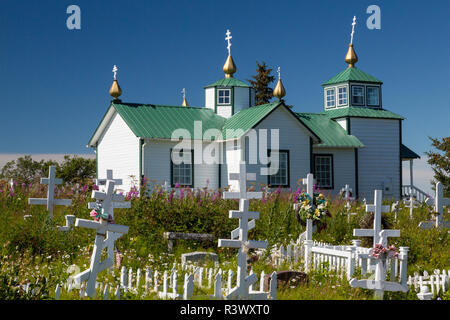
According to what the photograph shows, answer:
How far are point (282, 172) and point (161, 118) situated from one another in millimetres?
6053

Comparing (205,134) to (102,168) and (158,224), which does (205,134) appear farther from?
(158,224)

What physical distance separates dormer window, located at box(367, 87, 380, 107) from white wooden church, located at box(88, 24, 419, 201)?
5 centimetres

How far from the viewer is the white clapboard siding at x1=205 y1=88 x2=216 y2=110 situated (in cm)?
3045

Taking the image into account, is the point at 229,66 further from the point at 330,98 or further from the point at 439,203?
the point at 439,203

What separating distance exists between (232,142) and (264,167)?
72.9 inches

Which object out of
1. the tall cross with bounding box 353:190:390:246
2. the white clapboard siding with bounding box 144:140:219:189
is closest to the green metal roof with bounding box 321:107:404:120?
the white clapboard siding with bounding box 144:140:219:189

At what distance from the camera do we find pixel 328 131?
97.2 feet

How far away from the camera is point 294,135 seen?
26656 mm

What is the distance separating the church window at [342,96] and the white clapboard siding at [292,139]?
5.55 m

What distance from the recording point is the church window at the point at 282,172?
2619 centimetres

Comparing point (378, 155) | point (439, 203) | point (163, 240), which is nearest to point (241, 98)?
point (378, 155)

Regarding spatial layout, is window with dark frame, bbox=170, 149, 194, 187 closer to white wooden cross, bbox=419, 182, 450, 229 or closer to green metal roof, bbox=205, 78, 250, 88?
green metal roof, bbox=205, 78, 250, 88

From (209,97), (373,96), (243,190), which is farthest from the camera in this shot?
(373,96)
